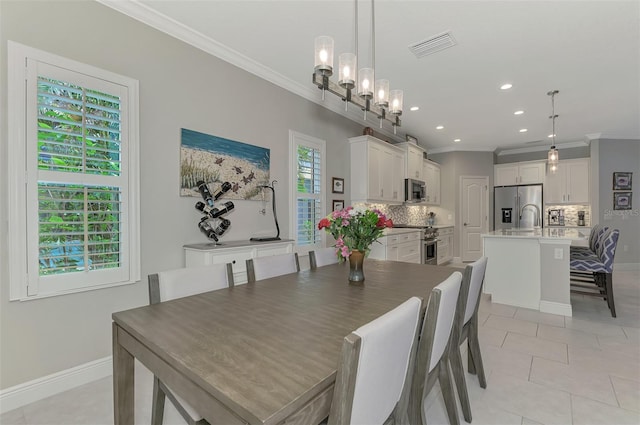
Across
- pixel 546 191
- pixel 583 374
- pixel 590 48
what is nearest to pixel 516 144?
pixel 546 191

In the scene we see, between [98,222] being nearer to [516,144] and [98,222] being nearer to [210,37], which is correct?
[210,37]

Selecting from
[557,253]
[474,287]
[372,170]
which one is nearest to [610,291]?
[557,253]

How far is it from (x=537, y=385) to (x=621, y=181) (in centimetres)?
658

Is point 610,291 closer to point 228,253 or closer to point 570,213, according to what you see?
point 228,253

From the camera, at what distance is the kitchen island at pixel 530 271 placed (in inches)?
135

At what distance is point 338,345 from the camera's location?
100 centimetres

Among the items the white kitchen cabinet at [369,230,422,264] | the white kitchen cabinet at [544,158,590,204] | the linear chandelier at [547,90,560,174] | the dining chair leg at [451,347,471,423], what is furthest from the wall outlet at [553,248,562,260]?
the white kitchen cabinet at [544,158,590,204]

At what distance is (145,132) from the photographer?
242 cm

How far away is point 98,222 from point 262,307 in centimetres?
157

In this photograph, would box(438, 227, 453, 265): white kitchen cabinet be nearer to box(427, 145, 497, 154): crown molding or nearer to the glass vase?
box(427, 145, 497, 154): crown molding

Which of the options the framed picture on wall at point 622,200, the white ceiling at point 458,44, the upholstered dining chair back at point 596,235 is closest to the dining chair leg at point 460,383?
the white ceiling at point 458,44

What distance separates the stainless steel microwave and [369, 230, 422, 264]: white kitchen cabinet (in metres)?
0.73

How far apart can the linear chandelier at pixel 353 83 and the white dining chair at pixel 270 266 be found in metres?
1.21

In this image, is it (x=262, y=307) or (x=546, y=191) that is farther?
(x=546, y=191)
